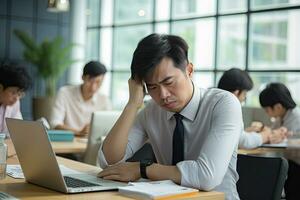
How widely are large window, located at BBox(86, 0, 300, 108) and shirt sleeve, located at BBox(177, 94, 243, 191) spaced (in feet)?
12.4

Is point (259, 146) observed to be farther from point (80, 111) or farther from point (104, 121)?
point (80, 111)

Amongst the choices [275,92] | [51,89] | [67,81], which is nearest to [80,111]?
[275,92]

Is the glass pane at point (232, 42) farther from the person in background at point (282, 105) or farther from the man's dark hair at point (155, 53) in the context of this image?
the man's dark hair at point (155, 53)

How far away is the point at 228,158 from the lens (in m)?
1.84

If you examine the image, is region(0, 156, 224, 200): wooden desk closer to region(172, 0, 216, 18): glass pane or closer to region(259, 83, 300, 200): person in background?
region(259, 83, 300, 200): person in background

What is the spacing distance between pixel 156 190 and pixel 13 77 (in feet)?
7.10

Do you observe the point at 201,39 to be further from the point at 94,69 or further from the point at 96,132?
the point at 96,132

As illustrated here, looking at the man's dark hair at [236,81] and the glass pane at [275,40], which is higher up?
the glass pane at [275,40]

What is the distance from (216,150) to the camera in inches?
71.4

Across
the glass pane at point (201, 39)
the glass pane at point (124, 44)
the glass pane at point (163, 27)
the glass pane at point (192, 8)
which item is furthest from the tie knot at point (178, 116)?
the glass pane at point (124, 44)

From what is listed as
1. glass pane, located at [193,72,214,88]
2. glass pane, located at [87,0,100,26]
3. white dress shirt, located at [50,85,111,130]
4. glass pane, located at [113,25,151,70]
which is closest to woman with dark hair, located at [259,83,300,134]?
white dress shirt, located at [50,85,111,130]

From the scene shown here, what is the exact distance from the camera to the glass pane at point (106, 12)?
29.7ft

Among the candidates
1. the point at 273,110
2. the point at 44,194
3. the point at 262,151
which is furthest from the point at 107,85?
the point at 44,194

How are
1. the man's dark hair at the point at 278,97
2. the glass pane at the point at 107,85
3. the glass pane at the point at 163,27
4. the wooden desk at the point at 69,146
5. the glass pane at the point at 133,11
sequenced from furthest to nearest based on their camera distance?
the glass pane at the point at 107,85 < the glass pane at the point at 133,11 < the glass pane at the point at 163,27 < the man's dark hair at the point at 278,97 < the wooden desk at the point at 69,146
